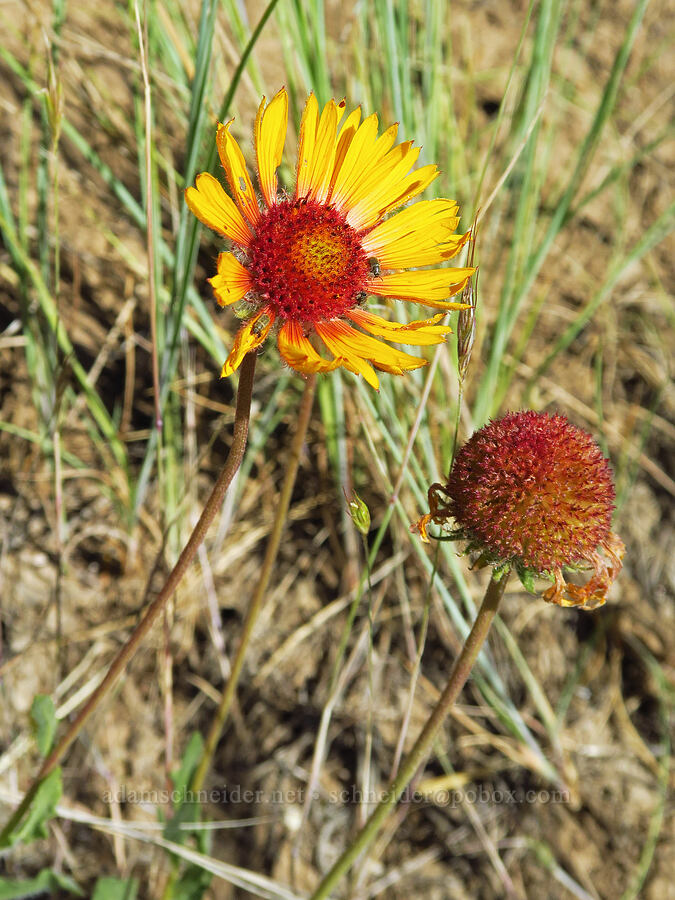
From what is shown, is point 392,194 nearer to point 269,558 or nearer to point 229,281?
point 229,281

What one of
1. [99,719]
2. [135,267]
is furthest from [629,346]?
[99,719]

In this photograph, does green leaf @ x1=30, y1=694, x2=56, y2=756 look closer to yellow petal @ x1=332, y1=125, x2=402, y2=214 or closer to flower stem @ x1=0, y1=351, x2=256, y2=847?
flower stem @ x1=0, y1=351, x2=256, y2=847

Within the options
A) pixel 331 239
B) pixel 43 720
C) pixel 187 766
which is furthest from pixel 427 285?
pixel 187 766

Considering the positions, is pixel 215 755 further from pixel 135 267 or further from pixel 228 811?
pixel 135 267

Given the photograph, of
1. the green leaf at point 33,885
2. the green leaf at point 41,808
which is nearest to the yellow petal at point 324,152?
Answer: the green leaf at point 41,808

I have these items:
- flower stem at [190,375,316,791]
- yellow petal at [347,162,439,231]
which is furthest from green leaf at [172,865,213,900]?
yellow petal at [347,162,439,231]

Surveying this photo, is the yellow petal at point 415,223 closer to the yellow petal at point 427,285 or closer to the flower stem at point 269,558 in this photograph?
the yellow petal at point 427,285
